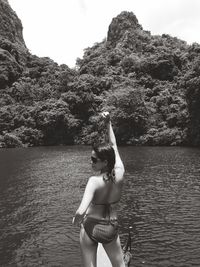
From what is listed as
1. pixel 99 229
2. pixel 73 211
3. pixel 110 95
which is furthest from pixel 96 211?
pixel 110 95

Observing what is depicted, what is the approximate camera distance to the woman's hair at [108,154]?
233 inches

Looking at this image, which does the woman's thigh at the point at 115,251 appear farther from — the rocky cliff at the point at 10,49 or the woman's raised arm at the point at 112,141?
the rocky cliff at the point at 10,49

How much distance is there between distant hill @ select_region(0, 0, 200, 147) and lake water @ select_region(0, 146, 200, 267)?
40.4 meters

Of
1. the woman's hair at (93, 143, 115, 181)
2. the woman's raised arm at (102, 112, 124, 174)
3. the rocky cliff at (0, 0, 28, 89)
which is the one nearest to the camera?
the woman's hair at (93, 143, 115, 181)

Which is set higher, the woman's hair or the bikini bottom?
the woman's hair

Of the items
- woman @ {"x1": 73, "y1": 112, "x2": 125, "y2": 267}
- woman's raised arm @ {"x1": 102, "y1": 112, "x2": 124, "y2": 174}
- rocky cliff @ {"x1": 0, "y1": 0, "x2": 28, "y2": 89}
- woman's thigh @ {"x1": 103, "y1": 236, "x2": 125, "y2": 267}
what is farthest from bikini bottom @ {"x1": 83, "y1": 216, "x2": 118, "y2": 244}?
rocky cliff @ {"x1": 0, "y1": 0, "x2": 28, "y2": 89}

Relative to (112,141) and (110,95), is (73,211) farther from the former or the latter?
(110,95)

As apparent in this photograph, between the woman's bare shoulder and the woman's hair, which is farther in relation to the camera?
the woman's bare shoulder

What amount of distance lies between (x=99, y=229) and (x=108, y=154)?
3.73 ft

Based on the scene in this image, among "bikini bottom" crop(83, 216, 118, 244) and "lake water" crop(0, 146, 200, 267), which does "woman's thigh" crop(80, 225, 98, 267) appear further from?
"lake water" crop(0, 146, 200, 267)

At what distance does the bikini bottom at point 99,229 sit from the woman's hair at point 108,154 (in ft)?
2.25

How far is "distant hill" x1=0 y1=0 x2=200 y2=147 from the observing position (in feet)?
272

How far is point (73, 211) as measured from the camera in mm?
25500

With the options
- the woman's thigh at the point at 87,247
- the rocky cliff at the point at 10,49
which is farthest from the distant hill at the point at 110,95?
the woman's thigh at the point at 87,247
